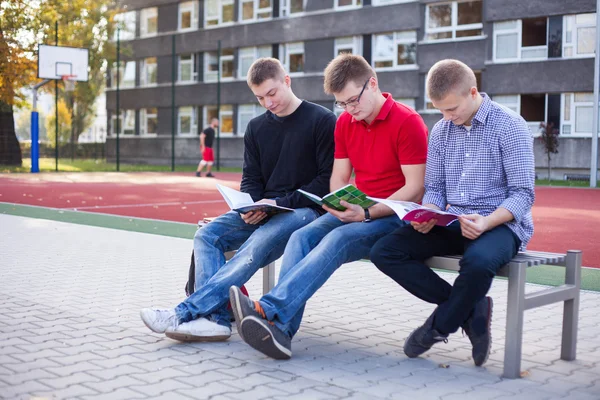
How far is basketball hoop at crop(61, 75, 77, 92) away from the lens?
30009mm

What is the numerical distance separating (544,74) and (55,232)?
940 inches

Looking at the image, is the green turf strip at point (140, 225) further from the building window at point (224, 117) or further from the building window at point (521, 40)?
the building window at point (224, 117)

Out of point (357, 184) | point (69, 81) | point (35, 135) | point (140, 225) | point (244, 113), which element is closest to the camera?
point (357, 184)

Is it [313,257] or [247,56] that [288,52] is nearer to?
[247,56]

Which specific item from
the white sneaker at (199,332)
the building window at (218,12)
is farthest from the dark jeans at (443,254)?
the building window at (218,12)

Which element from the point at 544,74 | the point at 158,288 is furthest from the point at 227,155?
the point at 158,288

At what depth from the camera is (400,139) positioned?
15.7 feet

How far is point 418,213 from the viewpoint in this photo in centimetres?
421

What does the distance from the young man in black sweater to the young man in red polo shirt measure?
0.24 m

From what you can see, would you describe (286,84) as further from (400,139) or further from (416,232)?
(416,232)

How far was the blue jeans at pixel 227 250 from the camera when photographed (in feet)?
15.6

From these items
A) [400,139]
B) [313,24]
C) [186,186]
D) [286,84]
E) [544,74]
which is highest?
[313,24]

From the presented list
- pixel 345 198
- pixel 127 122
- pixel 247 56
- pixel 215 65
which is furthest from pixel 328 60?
pixel 345 198

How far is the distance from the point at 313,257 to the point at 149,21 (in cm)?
4373
